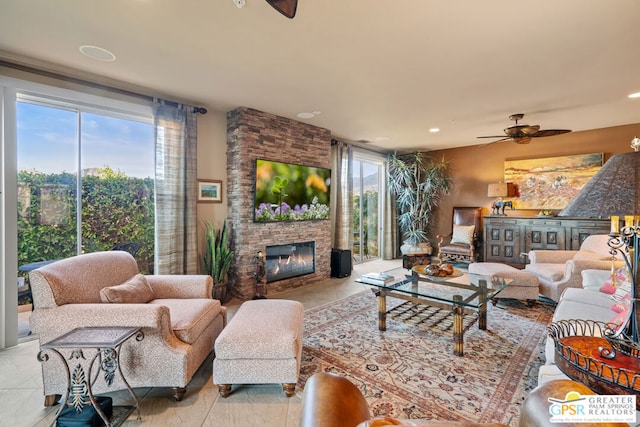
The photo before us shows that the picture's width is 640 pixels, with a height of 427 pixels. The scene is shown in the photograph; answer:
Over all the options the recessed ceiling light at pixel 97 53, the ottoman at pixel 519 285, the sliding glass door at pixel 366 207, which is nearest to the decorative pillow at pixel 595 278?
the ottoman at pixel 519 285

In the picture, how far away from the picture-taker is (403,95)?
11.2ft

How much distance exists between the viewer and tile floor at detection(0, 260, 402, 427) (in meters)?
1.74

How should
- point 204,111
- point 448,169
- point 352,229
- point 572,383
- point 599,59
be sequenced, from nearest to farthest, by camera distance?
point 572,383 → point 599,59 → point 204,111 → point 352,229 → point 448,169

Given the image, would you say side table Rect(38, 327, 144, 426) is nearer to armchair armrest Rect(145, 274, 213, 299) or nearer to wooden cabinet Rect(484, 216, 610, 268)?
armchair armrest Rect(145, 274, 213, 299)

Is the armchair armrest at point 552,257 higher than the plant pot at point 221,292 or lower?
higher

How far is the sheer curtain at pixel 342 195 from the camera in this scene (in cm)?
545

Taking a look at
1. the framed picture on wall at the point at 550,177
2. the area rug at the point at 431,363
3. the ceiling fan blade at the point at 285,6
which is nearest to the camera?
the ceiling fan blade at the point at 285,6

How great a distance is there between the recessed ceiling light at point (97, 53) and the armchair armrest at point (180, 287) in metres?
1.97

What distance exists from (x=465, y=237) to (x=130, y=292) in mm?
5860

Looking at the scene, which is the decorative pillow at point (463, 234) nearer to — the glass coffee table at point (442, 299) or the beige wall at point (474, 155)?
the beige wall at point (474, 155)

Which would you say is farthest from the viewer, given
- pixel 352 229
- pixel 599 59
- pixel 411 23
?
pixel 352 229

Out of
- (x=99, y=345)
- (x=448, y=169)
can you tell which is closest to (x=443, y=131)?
(x=448, y=169)

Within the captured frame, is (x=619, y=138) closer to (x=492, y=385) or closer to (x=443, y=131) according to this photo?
(x=443, y=131)

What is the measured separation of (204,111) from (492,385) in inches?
160
